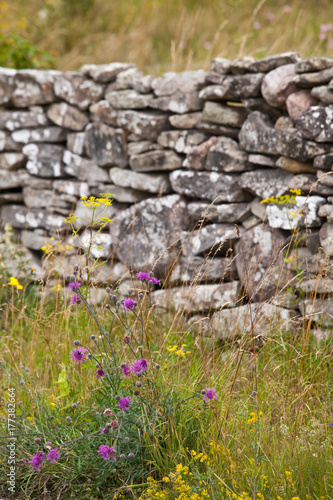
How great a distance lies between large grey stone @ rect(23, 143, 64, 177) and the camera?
438cm

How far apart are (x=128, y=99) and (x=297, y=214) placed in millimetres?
1669

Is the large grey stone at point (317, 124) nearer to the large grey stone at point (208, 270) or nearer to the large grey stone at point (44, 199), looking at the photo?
the large grey stone at point (208, 270)

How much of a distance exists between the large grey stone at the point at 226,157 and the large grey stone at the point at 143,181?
423mm

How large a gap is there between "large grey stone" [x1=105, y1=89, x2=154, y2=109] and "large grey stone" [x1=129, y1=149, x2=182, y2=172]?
1.27 ft

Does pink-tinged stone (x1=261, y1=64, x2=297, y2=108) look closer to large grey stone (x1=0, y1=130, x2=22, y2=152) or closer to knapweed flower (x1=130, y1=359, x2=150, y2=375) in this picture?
knapweed flower (x1=130, y1=359, x2=150, y2=375)

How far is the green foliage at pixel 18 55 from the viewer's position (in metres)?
5.03

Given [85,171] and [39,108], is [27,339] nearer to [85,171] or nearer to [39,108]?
[85,171]

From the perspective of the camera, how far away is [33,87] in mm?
4379

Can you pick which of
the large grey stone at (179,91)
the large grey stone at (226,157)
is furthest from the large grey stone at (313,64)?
the large grey stone at (179,91)

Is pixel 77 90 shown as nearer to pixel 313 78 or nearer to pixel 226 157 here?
pixel 226 157

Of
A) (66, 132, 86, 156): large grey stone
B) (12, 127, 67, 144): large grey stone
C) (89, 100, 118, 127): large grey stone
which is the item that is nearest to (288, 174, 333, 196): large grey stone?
(89, 100, 118, 127): large grey stone

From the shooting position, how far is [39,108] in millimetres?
4410

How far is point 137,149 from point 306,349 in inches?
78.2

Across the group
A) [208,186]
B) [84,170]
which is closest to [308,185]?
[208,186]
